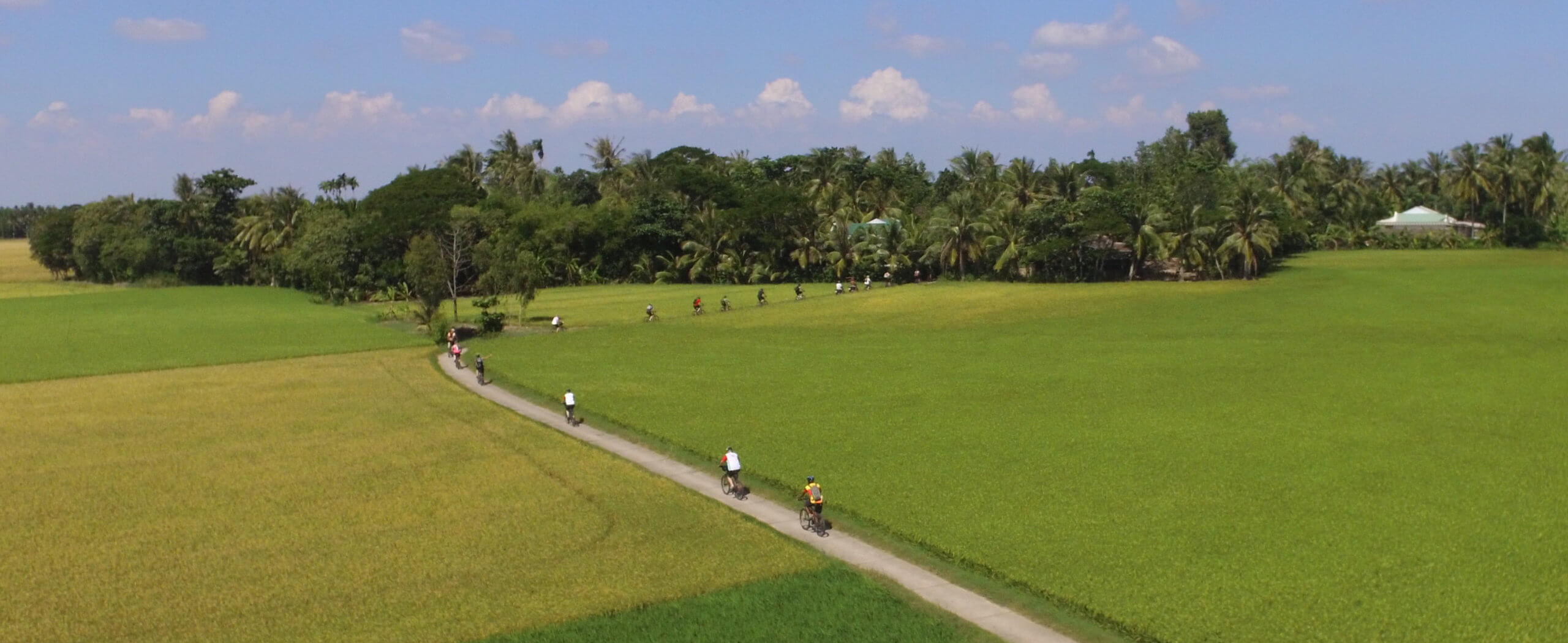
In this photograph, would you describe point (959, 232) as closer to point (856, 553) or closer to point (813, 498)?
point (813, 498)

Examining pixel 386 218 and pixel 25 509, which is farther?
pixel 386 218

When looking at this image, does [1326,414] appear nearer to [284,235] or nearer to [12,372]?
[12,372]

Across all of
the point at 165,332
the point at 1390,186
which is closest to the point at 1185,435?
the point at 165,332

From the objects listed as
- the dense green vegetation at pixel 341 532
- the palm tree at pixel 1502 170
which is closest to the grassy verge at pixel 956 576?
the dense green vegetation at pixel 341 532

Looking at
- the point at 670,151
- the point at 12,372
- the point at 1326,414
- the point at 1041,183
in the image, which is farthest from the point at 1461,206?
the point at 12,372

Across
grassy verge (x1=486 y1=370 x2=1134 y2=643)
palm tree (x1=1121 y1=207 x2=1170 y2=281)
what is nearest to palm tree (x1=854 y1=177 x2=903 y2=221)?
palm tree (x1=1121 y1=207 x2=1170 y2=281)

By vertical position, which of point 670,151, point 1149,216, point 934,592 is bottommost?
point 934,592

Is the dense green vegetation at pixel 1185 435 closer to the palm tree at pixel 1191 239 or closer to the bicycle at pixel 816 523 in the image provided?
the bicycle at pixel 816 523
